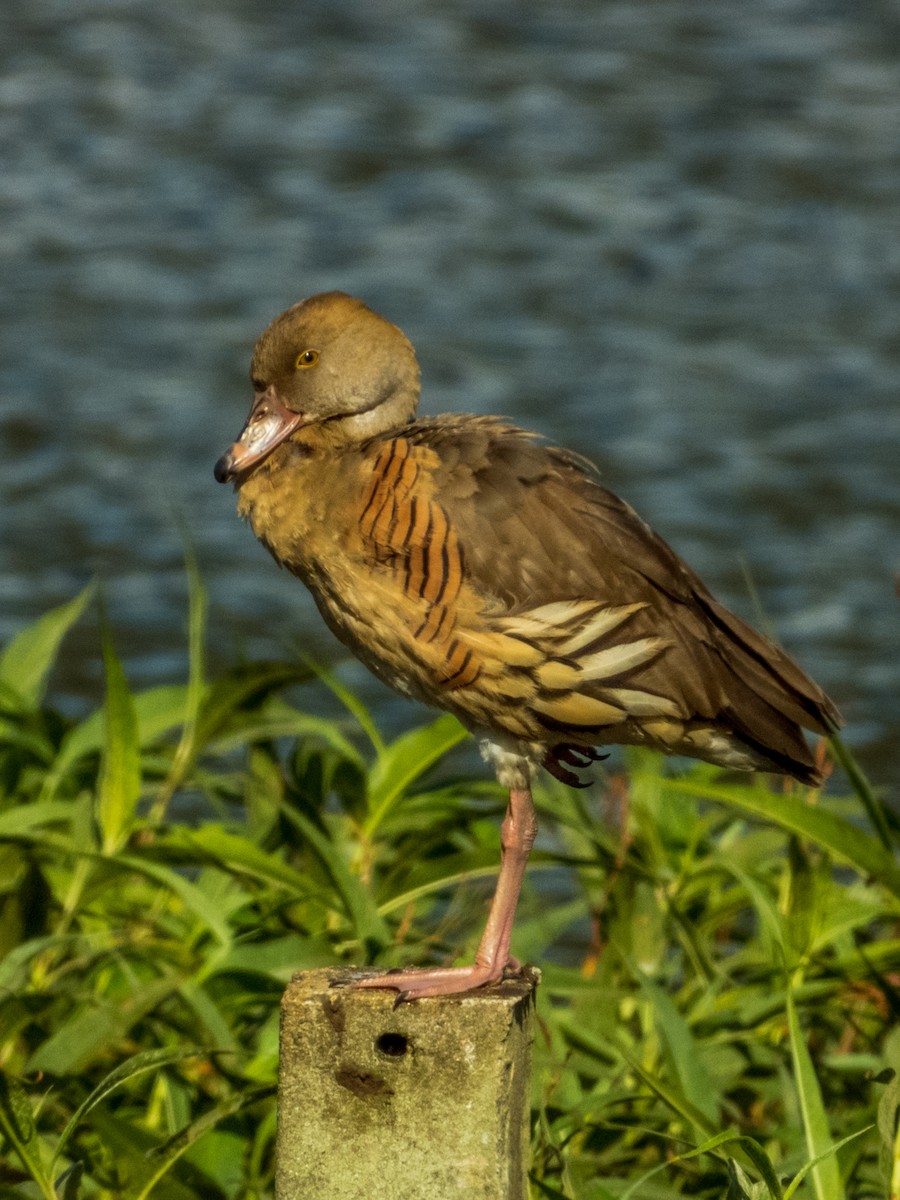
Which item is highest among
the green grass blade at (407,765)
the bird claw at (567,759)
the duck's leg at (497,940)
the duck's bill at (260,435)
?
the duck's bill at (260,435)

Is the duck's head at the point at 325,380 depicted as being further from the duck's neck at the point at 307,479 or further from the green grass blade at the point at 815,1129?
the green grass blade at the point at 815,1129

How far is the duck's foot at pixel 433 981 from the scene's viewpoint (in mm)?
3059

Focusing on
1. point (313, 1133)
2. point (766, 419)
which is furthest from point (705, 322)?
point (313, 1133)

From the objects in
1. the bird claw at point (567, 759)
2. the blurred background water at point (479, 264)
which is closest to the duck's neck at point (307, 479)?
the bird claw at point (567, 759)

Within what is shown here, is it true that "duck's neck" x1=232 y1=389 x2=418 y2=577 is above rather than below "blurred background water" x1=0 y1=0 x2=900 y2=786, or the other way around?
above

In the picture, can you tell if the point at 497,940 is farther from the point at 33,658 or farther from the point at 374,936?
the point at 33,658

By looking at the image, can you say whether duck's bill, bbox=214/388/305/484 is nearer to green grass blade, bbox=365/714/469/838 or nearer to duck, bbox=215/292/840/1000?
duck, bbox=215/292/840/1000

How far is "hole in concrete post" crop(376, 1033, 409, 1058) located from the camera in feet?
9.43

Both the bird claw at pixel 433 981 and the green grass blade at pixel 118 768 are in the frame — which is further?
the green grass blade at pixel 118 768

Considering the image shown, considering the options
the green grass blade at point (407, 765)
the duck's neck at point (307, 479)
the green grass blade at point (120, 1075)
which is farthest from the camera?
the green grass blade at point (407, 765)

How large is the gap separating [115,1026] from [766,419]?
24.0ft

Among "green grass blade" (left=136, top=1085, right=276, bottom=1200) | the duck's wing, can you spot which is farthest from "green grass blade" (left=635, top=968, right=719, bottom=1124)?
"green grass blade" (left=136, top=1085, right=276, bottom=1200)

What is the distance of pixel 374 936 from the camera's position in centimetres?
413

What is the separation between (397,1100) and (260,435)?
131 centimetres
